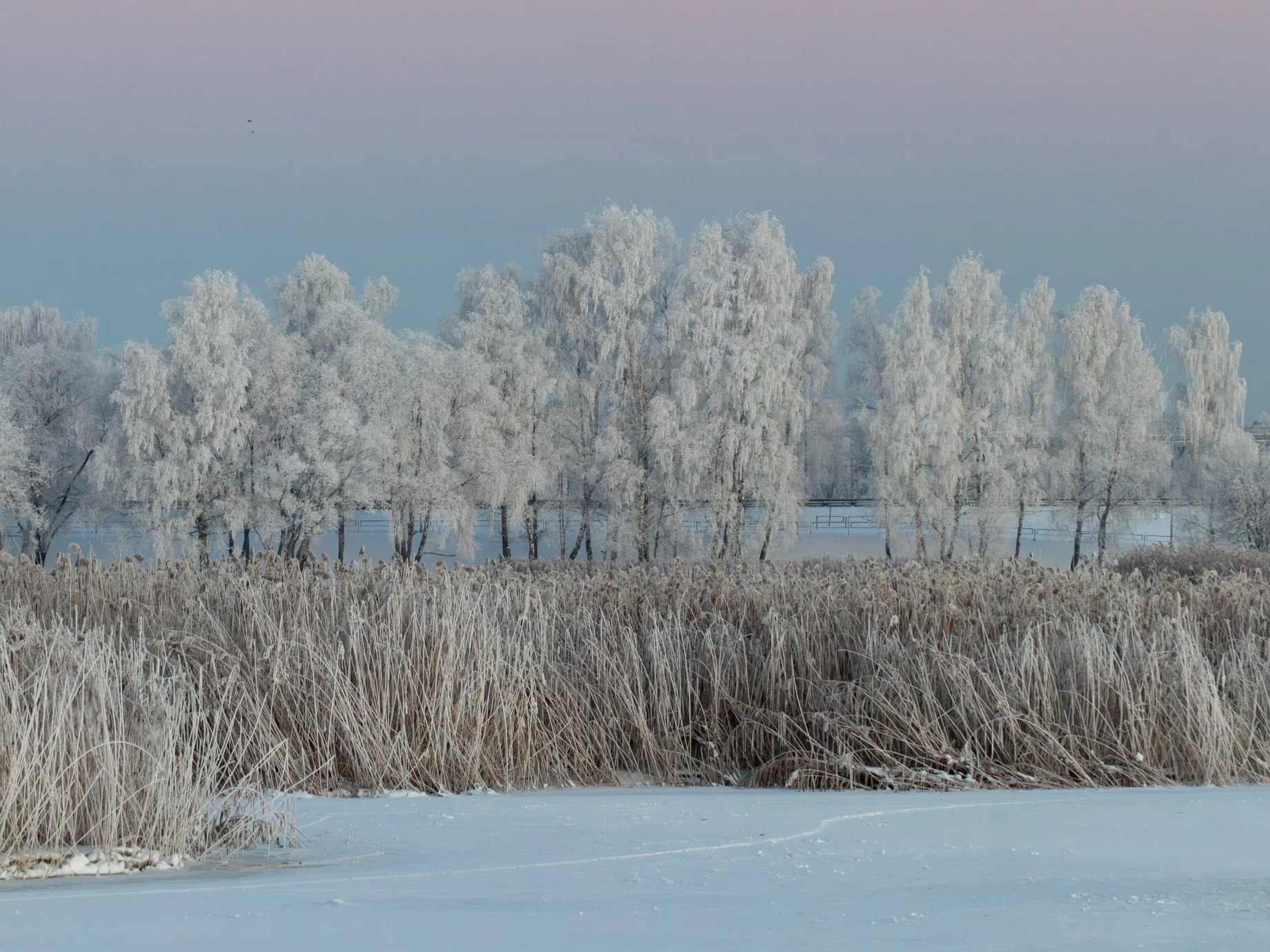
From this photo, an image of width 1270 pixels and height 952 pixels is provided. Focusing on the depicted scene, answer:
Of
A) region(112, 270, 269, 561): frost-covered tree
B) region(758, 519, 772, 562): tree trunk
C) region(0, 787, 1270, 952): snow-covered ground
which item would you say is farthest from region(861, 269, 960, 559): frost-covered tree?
region(0, 787, 1270, 952): snow-covered ground

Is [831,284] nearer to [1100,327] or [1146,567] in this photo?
[1100,327]

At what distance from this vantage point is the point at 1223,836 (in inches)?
162

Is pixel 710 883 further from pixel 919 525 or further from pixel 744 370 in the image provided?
pixel 919 525

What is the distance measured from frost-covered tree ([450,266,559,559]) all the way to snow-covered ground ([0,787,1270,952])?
85.5 feet

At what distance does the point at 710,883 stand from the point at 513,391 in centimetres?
2942

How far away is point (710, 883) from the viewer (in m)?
3.28

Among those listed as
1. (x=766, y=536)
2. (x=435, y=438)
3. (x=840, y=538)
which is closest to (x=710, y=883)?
(x=766, y=536)

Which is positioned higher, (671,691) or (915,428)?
(915,428)

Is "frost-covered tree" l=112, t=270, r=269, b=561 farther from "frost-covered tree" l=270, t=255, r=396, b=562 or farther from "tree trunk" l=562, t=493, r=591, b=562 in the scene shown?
"tree trunk" l=562, t=493, r=591, b=562

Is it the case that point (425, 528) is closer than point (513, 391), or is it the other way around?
point (425, 528)

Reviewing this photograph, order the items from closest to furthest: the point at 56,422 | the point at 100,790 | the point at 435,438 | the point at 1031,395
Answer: the point at 100,790 → the point at 435,438 → the point at 56,422 → the point at 1031,395

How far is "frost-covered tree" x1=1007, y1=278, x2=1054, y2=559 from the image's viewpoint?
33531 millimetres

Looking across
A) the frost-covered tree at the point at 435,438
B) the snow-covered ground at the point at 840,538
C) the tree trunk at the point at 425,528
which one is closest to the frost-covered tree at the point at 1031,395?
the snow-covered ground at the point at 840,538

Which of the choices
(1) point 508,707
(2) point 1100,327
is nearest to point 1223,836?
(1) point 508,707
